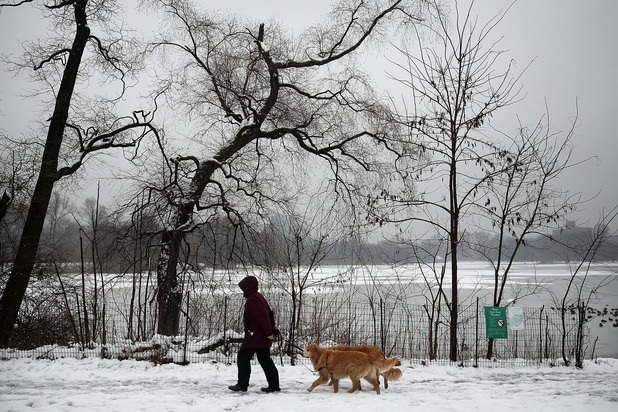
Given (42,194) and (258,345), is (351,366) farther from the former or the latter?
(42,194)

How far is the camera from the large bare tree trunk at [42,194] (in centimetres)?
1152

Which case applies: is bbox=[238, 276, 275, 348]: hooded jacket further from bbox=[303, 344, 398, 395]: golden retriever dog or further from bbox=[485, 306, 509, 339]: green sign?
bbox=[485, 306, 509, 339]: green sign

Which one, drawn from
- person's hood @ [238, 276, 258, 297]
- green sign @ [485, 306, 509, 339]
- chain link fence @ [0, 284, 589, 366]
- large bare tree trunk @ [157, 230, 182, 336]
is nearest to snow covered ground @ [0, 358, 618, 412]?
chain link fence @ [0, 284, 589, 366]

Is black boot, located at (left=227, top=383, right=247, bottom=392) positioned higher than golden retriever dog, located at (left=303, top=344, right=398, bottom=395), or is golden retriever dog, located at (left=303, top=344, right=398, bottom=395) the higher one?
golden retriever dog, located at (left=303, top=344, right=398, bottom=395)

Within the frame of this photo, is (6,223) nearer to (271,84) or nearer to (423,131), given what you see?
(271,84)

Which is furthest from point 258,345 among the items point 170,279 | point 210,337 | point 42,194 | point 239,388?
point 42,194

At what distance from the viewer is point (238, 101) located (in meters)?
13.8

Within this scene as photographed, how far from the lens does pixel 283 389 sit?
710 cm

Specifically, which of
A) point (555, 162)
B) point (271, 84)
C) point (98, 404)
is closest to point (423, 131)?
point (555, 162)

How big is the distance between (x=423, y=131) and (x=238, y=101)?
6146 mm

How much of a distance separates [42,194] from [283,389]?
8494mm

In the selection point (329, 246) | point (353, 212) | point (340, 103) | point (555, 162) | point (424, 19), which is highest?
point (424, 19)

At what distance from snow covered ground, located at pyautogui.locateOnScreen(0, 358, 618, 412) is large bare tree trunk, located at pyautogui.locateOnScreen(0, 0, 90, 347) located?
3648 mm

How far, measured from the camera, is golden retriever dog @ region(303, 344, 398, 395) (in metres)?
6.73
